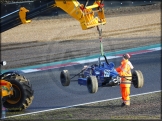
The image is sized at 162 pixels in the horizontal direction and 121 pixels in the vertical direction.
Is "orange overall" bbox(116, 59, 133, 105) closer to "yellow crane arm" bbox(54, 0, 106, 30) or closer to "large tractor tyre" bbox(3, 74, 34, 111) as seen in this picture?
"yellow crane arm" bbox(54, 0, 106, 30)

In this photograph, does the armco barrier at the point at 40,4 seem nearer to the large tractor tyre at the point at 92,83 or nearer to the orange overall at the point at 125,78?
the orange overall at the point at 125,78

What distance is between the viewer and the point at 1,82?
15055mm

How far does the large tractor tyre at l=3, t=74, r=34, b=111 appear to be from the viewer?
15570 mm

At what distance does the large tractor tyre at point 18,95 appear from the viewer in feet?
51.1

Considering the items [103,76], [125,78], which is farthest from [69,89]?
[103,76]

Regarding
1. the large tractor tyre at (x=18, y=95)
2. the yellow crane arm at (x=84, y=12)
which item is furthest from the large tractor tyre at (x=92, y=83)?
the large tractor tyre at (x=18, y=95)

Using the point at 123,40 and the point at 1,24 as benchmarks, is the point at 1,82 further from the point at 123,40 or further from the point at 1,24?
the point at 123,40

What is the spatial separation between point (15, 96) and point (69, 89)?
3307 millimetres

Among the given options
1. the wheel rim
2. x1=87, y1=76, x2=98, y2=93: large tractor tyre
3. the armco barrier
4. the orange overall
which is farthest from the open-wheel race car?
the armco barrier

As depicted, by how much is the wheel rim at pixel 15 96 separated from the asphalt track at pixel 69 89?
0.37 metres

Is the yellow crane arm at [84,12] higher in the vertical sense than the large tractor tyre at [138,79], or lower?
higher

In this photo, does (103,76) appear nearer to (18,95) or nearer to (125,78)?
(125,78)

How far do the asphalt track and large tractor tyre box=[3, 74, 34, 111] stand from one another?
252 mm

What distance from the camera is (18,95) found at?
51.5 ft
